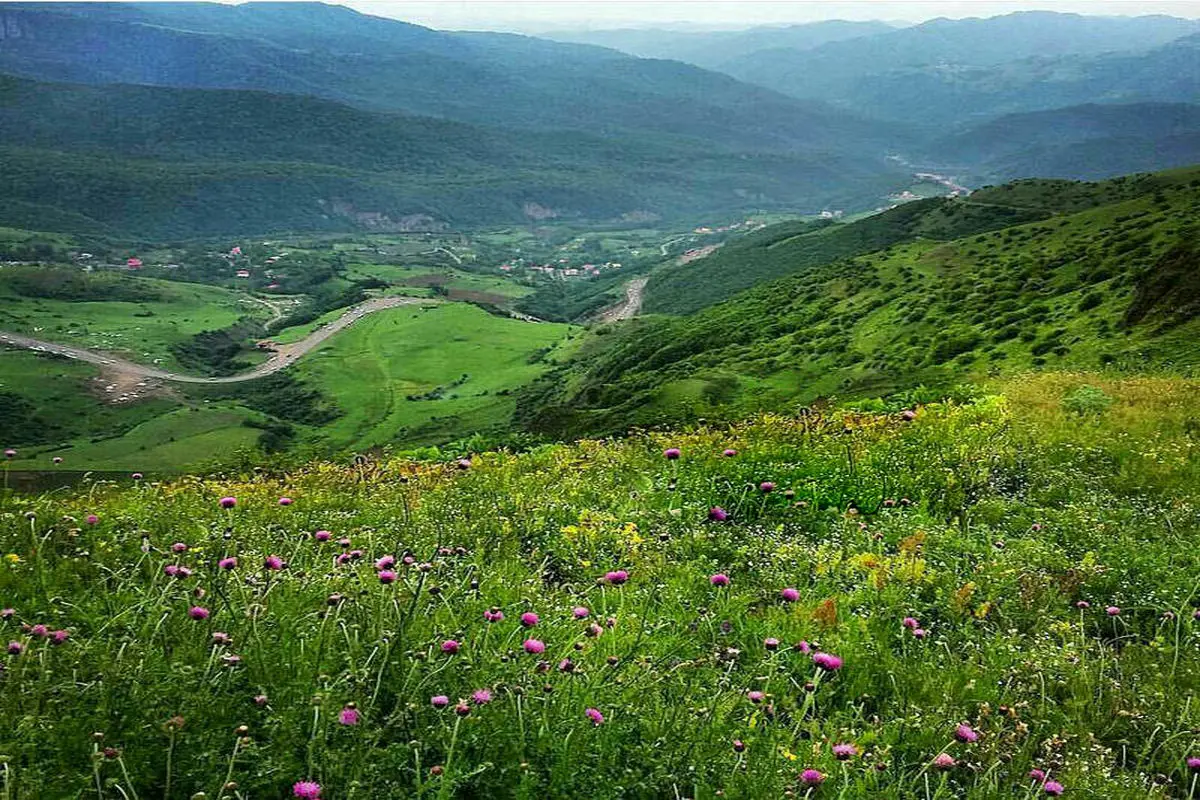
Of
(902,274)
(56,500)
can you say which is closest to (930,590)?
(56,500)

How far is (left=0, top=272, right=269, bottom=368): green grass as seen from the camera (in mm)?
160875

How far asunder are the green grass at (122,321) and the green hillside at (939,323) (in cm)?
12091

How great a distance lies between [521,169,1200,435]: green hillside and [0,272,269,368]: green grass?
120912 mm

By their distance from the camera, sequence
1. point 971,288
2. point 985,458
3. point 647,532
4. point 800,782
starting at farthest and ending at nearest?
point 971,288, point 985,458, point 647,532, point 800,782

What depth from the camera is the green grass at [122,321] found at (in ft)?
528

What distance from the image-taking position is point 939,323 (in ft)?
125

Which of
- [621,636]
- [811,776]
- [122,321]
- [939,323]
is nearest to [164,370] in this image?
[122,321]

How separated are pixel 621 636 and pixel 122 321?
666 feet

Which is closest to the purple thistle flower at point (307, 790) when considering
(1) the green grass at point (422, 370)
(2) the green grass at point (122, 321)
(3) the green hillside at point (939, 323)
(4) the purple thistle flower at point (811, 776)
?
(4) the purple thistle flower at point (811, 776)

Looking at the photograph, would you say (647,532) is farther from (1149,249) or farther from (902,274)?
(902,274)

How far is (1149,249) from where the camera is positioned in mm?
31656

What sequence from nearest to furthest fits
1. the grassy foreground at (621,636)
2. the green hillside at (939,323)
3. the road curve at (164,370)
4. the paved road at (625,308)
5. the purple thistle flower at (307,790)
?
the purple thistle flower at (307,790)
the grassy foreground at (621,636)
the green hillside at (939,323)
the road curve at (164,370)
the paved road at (625,308)

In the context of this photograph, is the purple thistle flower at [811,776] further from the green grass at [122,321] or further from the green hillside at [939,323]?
the green grass at [122,321]

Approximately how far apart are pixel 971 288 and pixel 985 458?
130 ft
